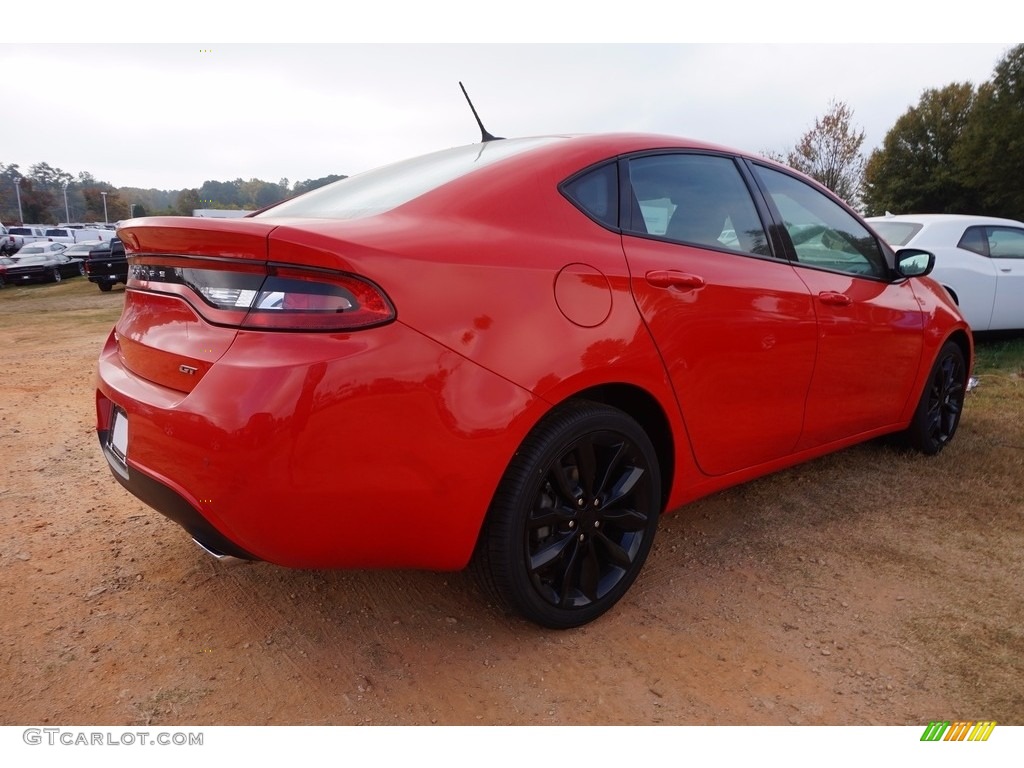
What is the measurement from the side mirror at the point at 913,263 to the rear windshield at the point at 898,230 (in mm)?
3328

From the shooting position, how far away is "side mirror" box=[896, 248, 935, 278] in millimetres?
3506

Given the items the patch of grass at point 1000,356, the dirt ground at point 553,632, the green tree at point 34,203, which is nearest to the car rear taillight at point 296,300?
the dirt ground at point 553,632

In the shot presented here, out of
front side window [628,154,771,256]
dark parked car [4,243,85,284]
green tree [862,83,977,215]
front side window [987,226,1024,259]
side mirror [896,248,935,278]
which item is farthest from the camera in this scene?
green tree [862,83,977,215]

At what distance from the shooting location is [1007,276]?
6.81 meters

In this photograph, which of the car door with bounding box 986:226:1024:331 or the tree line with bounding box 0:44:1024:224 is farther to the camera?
the tree line with bounding box 0:44:1024:224

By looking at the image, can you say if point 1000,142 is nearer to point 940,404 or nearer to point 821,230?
point 940,404

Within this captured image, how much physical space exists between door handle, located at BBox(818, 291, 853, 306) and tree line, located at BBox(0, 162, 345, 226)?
187 ft

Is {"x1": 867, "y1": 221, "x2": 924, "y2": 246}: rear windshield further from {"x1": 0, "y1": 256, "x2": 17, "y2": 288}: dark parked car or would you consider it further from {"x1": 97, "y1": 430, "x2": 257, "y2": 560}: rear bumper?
{"x1": 0, "y1": 256, "x2": 17, "y2": 288}: dark parked car

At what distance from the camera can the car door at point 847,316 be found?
2996 mm

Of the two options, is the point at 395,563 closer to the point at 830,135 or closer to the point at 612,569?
the point at 612,569

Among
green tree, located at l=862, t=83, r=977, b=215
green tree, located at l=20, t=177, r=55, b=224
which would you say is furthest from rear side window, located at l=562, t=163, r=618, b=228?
Answer: green tree, located at l=20, t=177, r=55, b=224

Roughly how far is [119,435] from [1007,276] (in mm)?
7755

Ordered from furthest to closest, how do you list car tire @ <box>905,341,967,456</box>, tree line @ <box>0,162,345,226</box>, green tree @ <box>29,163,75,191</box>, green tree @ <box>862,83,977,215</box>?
green tree @ <box>29,163,75,191</box> < tree line @ <box>0,162,345,226</box> < green tree @ <box>862,83,977,215</box> < car tire @ <box>905,341,967,456</box>

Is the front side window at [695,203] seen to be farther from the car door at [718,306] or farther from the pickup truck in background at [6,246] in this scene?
the pickup truck in background at [6,246]
